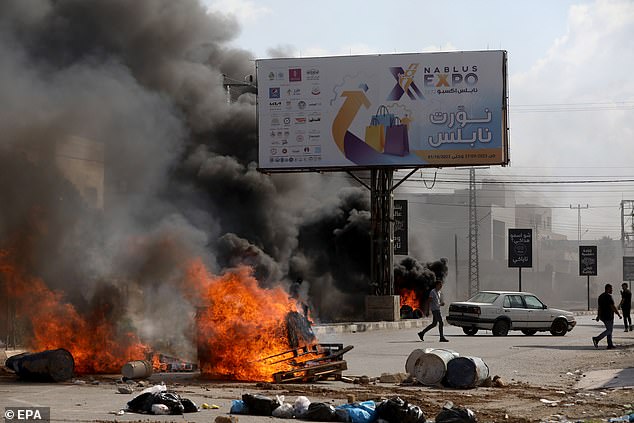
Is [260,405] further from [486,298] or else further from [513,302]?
[513,302]

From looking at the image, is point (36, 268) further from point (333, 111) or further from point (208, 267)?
point (333, 111)

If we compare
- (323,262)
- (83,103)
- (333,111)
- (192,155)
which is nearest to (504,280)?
(323,262)

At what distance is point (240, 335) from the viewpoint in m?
14.7

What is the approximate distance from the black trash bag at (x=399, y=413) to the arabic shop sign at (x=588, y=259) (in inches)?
1825

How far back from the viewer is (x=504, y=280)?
94250mm

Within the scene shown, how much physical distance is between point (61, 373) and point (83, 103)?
705cm

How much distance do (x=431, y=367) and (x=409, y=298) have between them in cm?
3473

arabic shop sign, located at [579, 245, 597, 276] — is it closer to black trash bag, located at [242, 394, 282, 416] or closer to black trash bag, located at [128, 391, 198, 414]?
black trash bag, located at [242, 394, 282, 416]

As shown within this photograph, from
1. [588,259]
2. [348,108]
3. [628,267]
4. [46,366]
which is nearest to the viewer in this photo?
[46,366]

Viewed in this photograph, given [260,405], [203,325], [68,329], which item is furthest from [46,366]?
[260,405]

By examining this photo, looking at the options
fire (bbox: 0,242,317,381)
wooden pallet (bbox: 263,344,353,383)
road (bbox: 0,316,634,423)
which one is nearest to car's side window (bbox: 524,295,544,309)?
road (bbox: 0,316,634,423)

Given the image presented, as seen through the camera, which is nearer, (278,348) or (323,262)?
(278,348)

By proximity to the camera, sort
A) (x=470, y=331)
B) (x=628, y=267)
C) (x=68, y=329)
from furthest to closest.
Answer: (x=628, y=267) < (x=470, y=331) < (x=68, y=329)

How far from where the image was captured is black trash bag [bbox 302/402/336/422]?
33.6ft
